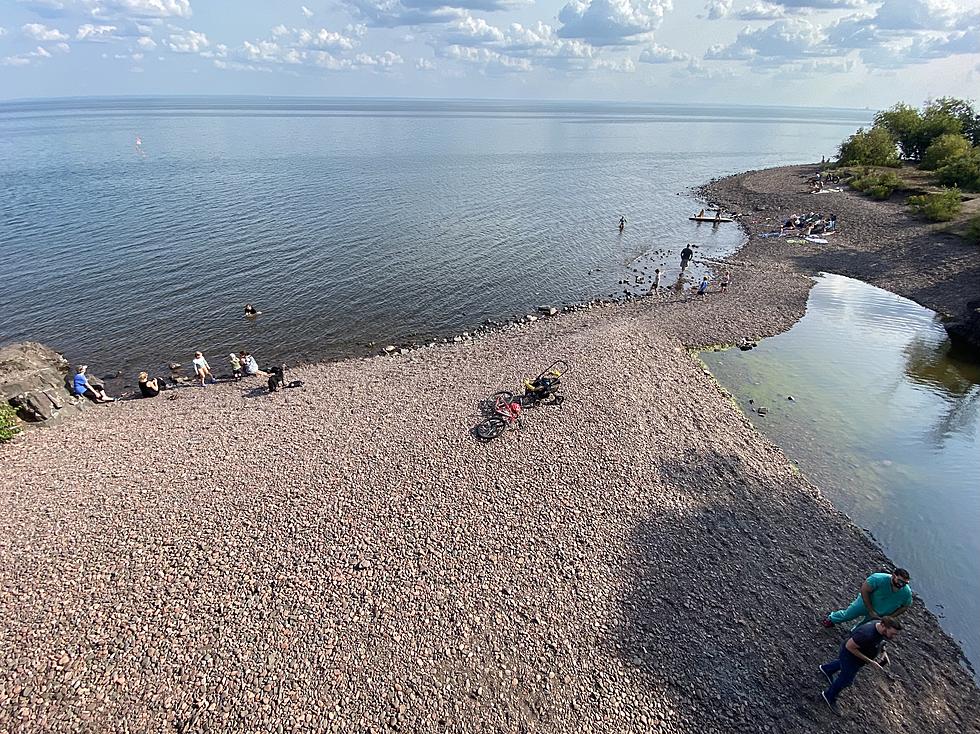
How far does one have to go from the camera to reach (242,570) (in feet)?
45.2

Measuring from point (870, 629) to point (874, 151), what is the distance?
9172 cm

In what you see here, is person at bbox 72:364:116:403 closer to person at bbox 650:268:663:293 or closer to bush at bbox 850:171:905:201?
person at bbox 650:268:663:293

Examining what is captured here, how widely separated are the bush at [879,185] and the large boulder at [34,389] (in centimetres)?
7605

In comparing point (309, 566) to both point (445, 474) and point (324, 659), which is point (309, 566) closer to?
point (324, 659)

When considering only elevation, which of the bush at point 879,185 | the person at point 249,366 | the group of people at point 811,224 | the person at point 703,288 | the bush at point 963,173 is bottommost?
the person at point 249,366

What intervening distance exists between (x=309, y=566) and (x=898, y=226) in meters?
58.1

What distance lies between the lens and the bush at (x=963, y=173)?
55.6 meters

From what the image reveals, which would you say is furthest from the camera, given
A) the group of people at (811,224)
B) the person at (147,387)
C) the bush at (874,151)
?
the bush at (874,151)

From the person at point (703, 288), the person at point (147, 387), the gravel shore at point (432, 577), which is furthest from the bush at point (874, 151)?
the person at point (147, 387)

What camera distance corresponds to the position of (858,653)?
34.8ft

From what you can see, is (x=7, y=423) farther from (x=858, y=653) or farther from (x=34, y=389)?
(x=858, y=653)

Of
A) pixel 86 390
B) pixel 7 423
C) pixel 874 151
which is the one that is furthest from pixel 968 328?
pixel 874 151

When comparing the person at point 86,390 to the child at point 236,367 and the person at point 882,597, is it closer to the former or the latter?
the child at point 236,367

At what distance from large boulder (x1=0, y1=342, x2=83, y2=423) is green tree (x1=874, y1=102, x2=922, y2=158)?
106 meters
